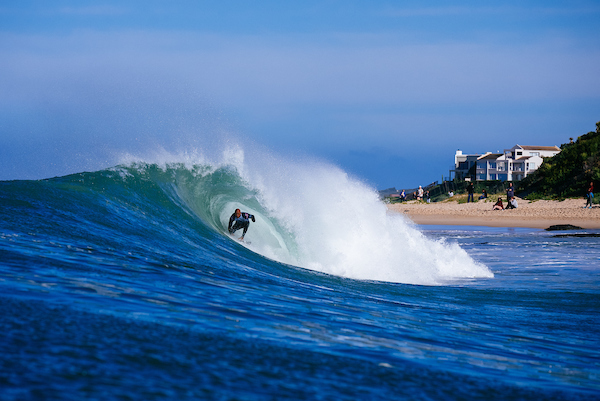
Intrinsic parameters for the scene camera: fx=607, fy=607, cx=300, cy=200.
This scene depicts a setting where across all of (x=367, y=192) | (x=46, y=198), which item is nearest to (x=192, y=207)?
(x=46, y=198)

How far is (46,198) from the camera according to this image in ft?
32.3

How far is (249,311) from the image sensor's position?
5215 mm

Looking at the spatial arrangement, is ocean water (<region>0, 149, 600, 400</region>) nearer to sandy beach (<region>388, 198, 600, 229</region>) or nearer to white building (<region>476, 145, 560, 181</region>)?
sandy beach (<region>388, 198, 600, 229</region>)

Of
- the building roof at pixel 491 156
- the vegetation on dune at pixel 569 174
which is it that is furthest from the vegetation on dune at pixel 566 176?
the building roof at pixel 491 156

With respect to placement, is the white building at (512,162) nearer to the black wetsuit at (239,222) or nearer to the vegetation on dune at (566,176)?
the vegetation on dune at (566,176)

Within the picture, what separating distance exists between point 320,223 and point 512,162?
278 ft

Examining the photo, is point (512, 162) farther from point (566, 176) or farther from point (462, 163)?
point (566, 176)

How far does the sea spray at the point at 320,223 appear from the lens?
12.8 meters

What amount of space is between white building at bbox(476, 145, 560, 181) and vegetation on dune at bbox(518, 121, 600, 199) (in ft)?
140

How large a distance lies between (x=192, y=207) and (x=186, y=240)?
3708 millimetres

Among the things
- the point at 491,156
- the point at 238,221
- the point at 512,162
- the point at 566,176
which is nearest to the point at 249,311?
the point at 238,221

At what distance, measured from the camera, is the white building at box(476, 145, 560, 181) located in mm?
91188

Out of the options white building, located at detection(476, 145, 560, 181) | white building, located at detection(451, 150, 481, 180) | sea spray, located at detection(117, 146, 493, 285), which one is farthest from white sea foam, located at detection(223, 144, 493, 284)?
white building, located at detection(451, 150, 481, 180)

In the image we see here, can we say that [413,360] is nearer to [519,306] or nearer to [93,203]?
[519,306]
